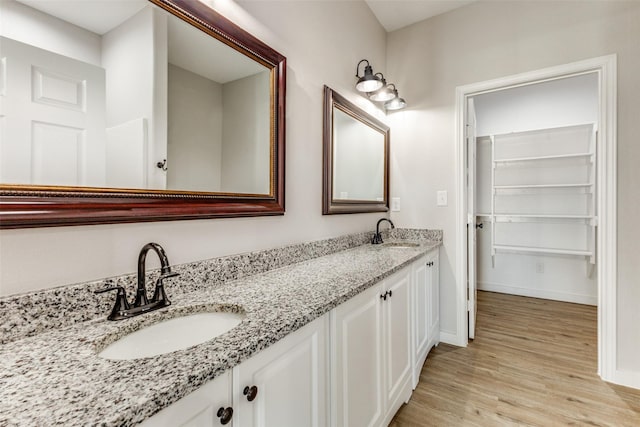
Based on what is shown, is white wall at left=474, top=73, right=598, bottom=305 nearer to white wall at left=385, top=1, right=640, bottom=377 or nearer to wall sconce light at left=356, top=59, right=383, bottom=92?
white wall at left=385, top=1, right=640, bottom=377

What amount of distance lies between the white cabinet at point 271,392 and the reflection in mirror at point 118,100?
0.66m

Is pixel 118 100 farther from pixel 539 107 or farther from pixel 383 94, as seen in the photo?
pixel 539 107

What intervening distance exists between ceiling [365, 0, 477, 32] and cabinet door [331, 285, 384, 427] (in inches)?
89.6

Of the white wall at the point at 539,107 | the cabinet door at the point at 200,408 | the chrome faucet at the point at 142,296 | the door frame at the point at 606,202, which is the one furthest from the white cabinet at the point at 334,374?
the white wall at the point at 539,107

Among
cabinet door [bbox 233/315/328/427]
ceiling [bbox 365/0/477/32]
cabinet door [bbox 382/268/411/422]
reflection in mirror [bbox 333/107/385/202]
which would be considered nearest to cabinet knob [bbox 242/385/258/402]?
cabinet door [bbox 233/315/328/427]

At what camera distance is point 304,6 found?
1.68 metres

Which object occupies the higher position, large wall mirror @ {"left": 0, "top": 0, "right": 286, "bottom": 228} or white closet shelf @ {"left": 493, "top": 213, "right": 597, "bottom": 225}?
large wall mirror @ {"left": 0, "top": 0, "right": 286, "bottom": 228}

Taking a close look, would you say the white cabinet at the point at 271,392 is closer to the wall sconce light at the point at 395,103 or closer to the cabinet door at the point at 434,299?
the cabinet door at the point at 434,299

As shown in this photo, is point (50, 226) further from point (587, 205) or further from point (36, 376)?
point (587, 205)

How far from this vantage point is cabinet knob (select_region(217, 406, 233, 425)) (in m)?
0.61

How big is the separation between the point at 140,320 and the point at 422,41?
112 inches

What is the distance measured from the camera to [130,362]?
0.59 meters

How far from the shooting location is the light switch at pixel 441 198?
241 cm

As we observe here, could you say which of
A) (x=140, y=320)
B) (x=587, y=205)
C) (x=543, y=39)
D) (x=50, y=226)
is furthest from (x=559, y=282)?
(x=50, y=226)
